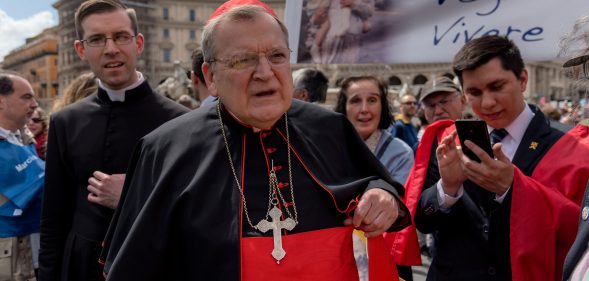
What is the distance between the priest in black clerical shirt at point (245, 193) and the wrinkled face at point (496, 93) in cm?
73

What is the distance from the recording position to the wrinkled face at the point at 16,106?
389 centimetres

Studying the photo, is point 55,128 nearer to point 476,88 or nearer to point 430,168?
point 430,168

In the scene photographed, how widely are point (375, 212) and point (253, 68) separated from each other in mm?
598

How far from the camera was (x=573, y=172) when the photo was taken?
7.06 ft

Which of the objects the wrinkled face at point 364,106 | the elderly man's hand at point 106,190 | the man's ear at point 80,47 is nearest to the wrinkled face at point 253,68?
the elderly man's hand at point 106,190

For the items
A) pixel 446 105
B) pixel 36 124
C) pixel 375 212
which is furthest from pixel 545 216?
pixel 36 124

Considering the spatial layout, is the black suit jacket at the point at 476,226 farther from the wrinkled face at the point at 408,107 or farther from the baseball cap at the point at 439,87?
the wrinkled face at the point at 408,107

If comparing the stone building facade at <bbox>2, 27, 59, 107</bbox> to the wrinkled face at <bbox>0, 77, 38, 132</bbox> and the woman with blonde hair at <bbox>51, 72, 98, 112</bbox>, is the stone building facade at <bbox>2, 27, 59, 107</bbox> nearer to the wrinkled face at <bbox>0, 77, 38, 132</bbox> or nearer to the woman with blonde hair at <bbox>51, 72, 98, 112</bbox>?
the woman with blonde hair at <bbox>51, 72, 98, 112</bbox>

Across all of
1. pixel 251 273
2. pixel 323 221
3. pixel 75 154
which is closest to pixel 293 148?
pixel 323 221

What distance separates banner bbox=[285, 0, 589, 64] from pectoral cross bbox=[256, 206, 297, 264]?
1929mm

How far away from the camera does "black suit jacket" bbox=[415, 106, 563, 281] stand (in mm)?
2330

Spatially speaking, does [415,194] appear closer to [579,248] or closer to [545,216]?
[545,216]

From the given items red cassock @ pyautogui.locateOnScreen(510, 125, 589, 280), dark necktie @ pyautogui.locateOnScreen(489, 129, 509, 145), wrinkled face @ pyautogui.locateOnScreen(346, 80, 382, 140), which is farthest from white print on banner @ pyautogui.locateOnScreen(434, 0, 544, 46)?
red cassock @ pyautogui.locateOnScreen(510, 125, 589, 280)

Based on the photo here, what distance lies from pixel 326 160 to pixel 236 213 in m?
0.38
